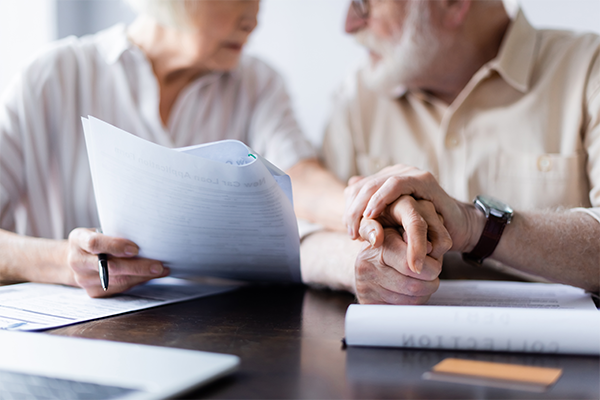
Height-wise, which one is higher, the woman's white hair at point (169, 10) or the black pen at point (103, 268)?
the woman's white hair at point (169, 10)

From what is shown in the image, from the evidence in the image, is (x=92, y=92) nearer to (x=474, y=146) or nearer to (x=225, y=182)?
(x=225, y=182)

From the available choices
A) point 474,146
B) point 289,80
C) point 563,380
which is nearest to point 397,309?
point 563,380

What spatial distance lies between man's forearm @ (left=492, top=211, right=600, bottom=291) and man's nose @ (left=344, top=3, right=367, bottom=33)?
746 millimetres

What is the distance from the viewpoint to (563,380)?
421mm

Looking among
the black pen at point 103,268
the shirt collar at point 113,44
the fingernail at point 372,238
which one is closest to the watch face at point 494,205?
the fingernail at point 372,238

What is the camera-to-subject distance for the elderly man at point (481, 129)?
76 centimetres

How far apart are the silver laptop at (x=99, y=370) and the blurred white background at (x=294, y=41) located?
5.71 ft

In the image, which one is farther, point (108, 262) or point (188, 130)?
point (188, 130)

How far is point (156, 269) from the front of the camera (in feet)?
2.56

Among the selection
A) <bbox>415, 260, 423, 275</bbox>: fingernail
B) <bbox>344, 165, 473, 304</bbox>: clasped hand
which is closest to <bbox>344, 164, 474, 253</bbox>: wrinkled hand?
<bbox>344, 165, 473, 304</bbox>: clasped hand

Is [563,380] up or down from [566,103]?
down

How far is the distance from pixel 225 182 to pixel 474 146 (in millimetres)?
780

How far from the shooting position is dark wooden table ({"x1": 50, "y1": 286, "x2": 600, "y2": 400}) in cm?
40

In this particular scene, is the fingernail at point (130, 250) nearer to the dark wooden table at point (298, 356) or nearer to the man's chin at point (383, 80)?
the dark wooden table at point (298, 356)
